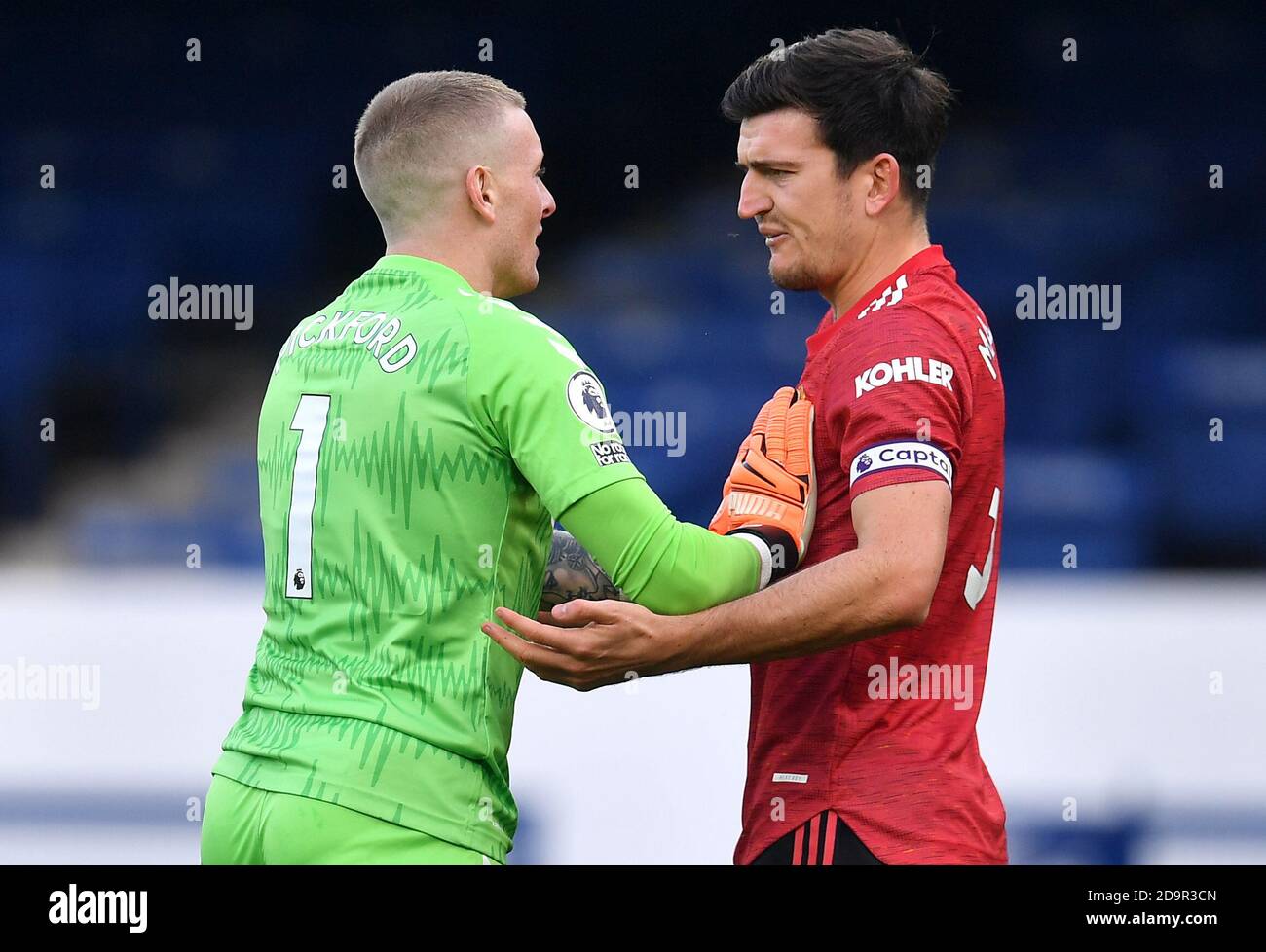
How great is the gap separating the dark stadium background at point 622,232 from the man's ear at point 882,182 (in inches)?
83.9

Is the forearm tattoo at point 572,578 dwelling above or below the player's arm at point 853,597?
above

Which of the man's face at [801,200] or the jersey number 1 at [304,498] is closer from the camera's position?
the jersey number 1 at [304,498]

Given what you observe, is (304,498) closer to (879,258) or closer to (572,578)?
(572,578)

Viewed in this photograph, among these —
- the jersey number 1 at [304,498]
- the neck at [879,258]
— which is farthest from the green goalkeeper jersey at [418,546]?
the neck at [879,258]

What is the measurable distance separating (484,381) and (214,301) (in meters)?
2.96

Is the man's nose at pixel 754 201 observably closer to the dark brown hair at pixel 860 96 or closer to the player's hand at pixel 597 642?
the dark brown hair at pixel 860 96

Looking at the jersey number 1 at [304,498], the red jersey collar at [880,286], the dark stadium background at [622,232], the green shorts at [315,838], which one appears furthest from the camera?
the dark stadium background at [622,232]

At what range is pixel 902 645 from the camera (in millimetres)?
2088

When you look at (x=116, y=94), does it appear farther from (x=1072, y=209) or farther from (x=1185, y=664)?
(x=1185, y=664)

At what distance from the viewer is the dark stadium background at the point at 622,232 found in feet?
14.6

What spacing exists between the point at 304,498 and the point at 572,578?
52 centimetres

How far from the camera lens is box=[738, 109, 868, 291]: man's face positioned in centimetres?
229

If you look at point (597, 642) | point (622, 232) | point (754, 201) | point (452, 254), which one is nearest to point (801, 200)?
point (754, 201)

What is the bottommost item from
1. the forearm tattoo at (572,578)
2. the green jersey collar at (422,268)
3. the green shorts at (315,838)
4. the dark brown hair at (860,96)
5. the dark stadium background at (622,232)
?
the green shorts at (315,838)
